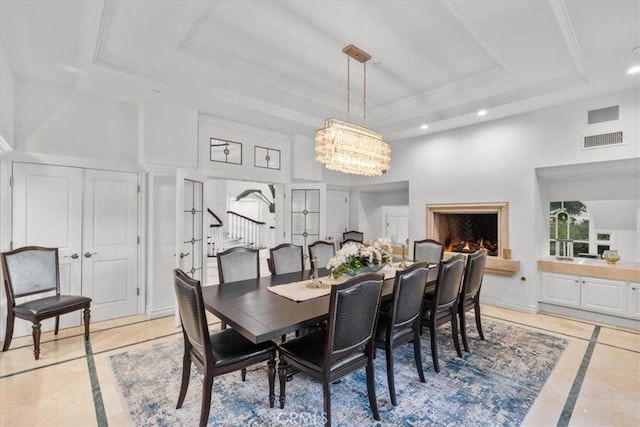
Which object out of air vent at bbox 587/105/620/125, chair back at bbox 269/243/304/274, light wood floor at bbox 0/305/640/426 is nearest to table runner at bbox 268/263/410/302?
chair back at bbox 269/243/304/274

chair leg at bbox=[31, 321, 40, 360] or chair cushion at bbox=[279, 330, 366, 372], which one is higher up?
chair cushion at bbox=[279, 330, 366, 372]

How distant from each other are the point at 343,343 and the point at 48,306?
9.60 feet

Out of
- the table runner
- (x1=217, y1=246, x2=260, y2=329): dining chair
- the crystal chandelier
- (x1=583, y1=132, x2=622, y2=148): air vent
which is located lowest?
the table runner

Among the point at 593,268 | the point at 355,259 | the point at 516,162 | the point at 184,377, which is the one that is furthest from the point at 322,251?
the point at 593,268

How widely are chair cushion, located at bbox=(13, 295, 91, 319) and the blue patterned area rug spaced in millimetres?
748

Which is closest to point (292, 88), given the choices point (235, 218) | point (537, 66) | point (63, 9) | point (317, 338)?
point (63, 9)

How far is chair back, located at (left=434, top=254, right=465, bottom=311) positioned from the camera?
259 cm

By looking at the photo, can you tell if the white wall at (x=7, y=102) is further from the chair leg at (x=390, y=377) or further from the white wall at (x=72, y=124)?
the chair leg at (x=390, y=377)

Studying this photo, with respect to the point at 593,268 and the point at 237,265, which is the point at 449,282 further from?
the point at 593,268

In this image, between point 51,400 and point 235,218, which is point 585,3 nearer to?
point 51,400

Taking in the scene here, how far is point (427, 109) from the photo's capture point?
4355mm

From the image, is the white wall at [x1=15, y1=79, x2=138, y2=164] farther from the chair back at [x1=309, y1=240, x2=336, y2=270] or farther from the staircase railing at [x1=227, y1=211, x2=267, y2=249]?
the staircase railing at [x1=227, y1=211, x2=267, y2=249]

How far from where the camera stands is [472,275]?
10.2 ft

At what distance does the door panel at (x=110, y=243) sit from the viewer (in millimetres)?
3725
